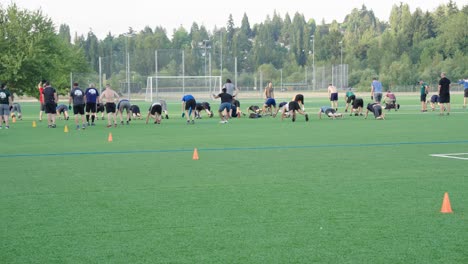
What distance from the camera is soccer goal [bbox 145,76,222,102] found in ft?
189

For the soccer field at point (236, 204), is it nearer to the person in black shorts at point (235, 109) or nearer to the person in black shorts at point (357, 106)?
the person in black shorts at point (357, 106)

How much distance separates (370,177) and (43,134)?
46.8 feet

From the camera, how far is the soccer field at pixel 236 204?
6.25 m

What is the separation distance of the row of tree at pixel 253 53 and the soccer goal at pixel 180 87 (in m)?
1.23

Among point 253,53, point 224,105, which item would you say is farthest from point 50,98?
point 253,53

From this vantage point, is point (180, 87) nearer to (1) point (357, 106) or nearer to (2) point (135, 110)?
(2) point (135, 110)

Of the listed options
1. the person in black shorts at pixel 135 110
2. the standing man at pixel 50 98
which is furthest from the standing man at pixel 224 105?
the standing man at pixel 50 98

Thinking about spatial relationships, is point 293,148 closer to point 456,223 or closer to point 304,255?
point 456,223

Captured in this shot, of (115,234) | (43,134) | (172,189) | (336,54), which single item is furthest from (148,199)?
(336,54)

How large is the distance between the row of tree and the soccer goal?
1.23 metres

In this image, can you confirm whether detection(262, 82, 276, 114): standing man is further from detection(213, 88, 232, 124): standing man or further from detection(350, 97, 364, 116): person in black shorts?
detection(350, 97, 364, 116): person in black shorts

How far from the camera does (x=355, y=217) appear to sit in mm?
7641

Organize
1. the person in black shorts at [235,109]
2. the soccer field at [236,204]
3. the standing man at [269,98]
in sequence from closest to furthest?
the soccer field at [236,204]
the standing man at [269,98]
the person in black shorts at [235,109]

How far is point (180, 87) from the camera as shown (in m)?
58.5
